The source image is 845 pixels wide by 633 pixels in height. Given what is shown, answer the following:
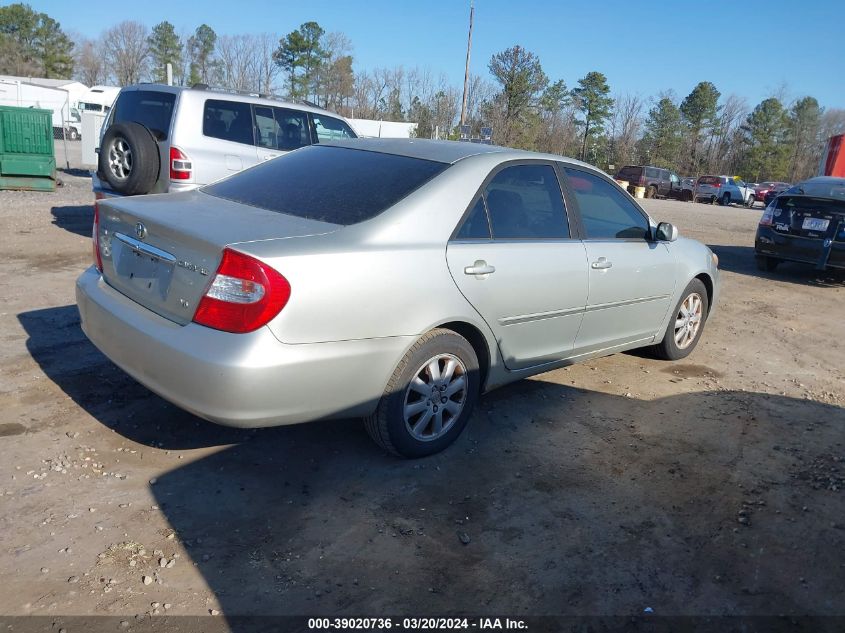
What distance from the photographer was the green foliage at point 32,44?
64.5 m

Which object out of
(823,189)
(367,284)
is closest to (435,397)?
(367,284)

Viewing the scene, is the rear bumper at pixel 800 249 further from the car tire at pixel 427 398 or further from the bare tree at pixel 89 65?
the bare tree at pixel 89 65

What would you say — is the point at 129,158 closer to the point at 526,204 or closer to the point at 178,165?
the point at 178,165

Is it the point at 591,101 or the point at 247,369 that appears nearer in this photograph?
the point at 247,369

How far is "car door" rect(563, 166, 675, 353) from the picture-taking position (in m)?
4.36

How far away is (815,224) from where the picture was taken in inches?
375

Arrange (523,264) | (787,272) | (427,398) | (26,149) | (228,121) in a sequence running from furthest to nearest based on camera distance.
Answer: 1. (26,149)
2. (787,272)
3. (228,121)
4. (523,264)
5. (427,398)

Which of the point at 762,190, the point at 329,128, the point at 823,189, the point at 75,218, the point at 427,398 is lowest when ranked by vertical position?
the point at 75,218

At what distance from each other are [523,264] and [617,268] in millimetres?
1004

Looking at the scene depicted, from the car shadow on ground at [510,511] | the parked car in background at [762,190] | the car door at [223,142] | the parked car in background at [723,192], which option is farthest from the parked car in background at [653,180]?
the car shadow on ground at [510,511]

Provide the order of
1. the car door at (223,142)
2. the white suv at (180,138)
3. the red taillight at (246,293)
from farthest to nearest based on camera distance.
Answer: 1. the car door at (223,142)
2. the white suv at (180,138)
3. the red taillight at (246,293)

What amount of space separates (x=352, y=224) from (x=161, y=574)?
1689 millimetres

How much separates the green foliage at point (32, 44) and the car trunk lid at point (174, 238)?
74135 mm

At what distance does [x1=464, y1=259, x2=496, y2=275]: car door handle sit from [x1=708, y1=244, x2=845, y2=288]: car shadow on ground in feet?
27.2
